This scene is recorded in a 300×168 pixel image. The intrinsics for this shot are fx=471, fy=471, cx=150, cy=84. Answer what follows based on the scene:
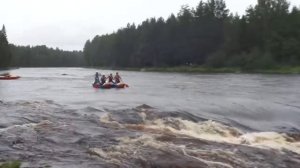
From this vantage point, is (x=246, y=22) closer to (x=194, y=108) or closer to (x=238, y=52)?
(x=238, y=52)

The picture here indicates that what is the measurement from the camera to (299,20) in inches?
3792

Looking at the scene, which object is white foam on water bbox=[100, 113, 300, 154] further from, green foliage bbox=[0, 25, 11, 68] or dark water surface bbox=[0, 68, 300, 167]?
green foliage bbox=[0, 25, 11, 68]

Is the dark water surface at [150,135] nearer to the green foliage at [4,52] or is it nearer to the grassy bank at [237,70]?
the grassy bank at [237,70]

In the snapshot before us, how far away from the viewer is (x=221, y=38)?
111 meters

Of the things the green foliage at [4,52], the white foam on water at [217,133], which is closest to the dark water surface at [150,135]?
the white foam on water at [217,133]

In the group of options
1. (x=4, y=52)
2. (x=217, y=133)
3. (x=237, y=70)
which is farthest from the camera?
(x=4, y=52)

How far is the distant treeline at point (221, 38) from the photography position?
308 feet

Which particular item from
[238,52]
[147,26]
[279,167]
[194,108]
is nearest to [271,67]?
[238,52]

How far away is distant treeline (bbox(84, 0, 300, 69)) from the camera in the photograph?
308 feet

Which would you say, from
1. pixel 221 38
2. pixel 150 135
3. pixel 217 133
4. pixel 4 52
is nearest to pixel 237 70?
pixel 221 38

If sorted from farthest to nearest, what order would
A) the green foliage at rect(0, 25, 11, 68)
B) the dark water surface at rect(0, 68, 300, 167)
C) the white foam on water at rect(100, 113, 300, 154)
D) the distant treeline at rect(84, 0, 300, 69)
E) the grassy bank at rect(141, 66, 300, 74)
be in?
1. the green foliage at rect(0, 25, 11, 68)
2. the distant treeline at rect(84, 0, 300, 69)
3. the grassy bank at rect(141, 66, 300, 74)
4. the white foam on water at rect(100, 113, 300, 154)
5. the dark water surface at rect(0, 68, 300, 167)

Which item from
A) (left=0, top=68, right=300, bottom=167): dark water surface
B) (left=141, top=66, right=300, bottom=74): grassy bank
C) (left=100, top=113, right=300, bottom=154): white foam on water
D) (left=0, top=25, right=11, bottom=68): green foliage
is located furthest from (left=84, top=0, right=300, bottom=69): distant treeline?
(left=100, top=113, right=300, bottom=154): white foam on water

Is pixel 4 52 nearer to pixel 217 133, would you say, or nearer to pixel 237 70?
pixel 237 70

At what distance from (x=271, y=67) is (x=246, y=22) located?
19115 mm
